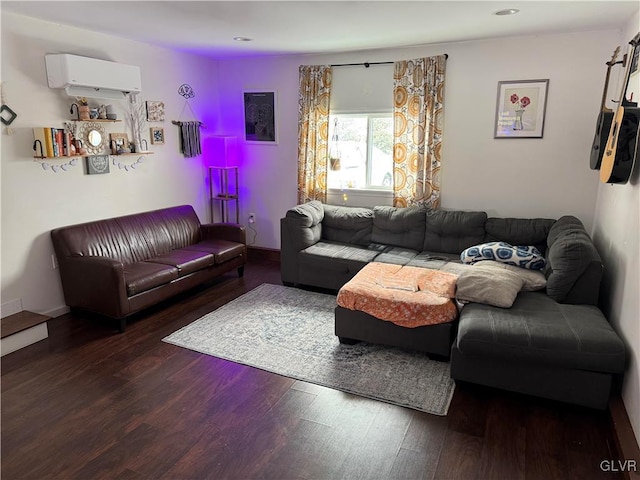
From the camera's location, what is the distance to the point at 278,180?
5.58 m

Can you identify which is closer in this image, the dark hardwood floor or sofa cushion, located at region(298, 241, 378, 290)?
the dark hardwood floor

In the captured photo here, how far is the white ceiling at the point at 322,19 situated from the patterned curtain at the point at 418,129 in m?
0.30

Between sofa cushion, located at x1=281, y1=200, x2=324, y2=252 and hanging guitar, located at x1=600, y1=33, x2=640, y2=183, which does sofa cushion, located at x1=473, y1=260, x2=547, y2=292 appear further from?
sofa cushion, located at x1=281, y1=200, x2=324, y2=252

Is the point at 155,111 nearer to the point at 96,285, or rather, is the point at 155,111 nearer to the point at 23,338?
the point at 96,285

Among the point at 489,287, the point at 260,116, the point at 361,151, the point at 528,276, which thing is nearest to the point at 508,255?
the point at 528,276

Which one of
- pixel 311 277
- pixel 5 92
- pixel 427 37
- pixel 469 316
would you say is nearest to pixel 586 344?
pixel 469 316

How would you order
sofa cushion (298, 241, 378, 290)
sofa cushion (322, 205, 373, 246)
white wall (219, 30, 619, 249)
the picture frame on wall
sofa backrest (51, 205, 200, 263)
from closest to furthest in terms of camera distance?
sofa backrest (51, 205, 200, 263)
white wall (219, 30, 619, 249)
sofa cushion (298, 241, 378, 290)
sofa cushion (322, 205, 373, 246)
the picture frame on wall

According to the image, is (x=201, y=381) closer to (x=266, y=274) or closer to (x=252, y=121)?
(x=266, y=274)

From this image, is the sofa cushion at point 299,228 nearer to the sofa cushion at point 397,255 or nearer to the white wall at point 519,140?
the sofa cushion at point 397,255

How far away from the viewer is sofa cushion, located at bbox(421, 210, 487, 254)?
4.33 metres

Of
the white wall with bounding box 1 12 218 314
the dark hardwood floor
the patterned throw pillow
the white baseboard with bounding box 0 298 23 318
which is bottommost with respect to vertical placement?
the dark hardwood floor

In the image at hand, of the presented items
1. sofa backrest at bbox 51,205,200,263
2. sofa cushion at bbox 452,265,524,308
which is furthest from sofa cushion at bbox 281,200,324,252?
sofa cushion at bbox 452,265,524,308

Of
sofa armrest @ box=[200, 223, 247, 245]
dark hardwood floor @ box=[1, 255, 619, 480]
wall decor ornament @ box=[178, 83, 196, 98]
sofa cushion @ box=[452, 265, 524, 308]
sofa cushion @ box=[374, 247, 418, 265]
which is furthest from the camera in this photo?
wall decor ornament @ box=[178, 83, 196, 98]

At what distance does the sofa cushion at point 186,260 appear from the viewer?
161 inches
